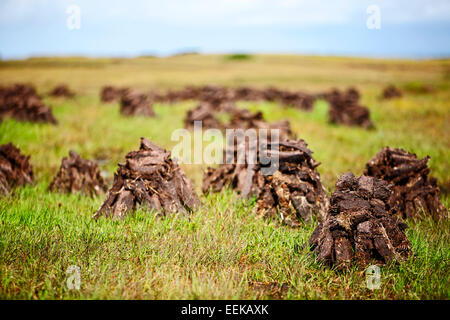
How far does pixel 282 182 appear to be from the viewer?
4.97m

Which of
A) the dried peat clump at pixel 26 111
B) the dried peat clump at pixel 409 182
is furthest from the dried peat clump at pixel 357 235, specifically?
the dried peat clump at pixel 26 111

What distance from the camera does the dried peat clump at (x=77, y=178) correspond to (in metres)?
5.79

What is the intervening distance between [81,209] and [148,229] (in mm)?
1465

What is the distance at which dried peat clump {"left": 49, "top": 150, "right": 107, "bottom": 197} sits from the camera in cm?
579

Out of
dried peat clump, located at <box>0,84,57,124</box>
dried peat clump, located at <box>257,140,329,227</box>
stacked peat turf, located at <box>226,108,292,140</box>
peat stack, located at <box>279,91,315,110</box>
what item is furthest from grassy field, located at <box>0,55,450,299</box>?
peat stack, located at <box>279,91,315,110</box>

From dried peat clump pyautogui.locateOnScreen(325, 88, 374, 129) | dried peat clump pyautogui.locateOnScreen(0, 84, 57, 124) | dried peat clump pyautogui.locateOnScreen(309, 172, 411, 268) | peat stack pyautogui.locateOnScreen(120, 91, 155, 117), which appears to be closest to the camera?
dried peat clump pyautogui.locateOnScreen(309, 172, 411, 268)

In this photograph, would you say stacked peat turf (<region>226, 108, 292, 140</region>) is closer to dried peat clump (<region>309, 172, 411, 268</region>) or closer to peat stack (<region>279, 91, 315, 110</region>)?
dried peat clump (<region>309, 172, 411, 268</region>)

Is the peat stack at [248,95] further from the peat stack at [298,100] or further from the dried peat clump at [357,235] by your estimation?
the dried peat clump at [357,235]

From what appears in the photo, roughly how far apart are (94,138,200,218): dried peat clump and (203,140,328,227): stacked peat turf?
3.36 feet

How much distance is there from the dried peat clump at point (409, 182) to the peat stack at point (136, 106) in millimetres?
11322
